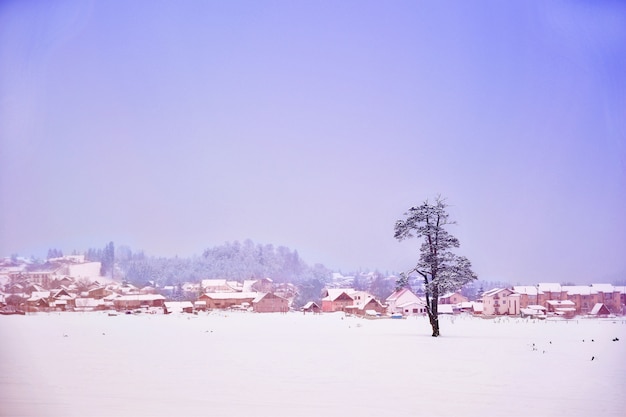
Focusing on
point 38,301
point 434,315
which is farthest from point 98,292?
point 434,315

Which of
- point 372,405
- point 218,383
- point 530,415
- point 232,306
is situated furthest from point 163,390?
point 232,306

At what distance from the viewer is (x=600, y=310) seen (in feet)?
60.5

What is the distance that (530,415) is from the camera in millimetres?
6512

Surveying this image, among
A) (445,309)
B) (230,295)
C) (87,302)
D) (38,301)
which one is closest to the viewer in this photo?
(445,309)

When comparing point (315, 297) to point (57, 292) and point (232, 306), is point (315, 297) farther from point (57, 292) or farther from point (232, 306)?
point (57, 292)

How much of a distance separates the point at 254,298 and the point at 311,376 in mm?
27477

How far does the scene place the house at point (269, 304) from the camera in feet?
118

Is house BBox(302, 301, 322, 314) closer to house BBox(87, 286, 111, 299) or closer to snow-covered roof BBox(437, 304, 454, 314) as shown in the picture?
house BBox(87, 286, 111, 299)

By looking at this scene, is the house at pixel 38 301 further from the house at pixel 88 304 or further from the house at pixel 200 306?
the house at pixel 200 306

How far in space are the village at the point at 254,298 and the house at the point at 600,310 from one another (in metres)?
0.04

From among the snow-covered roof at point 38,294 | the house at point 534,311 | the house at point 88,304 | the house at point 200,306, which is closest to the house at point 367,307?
the house at point 534,311

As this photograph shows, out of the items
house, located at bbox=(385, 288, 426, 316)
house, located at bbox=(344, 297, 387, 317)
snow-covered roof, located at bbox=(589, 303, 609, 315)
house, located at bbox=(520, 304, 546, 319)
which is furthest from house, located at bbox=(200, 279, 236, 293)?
snow-covered roof, located at bbox=(589, 303, 609, 315)

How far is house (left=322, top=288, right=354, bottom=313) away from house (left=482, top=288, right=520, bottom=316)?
8803 millimetres

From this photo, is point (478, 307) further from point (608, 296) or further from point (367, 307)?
point (367, 307)
